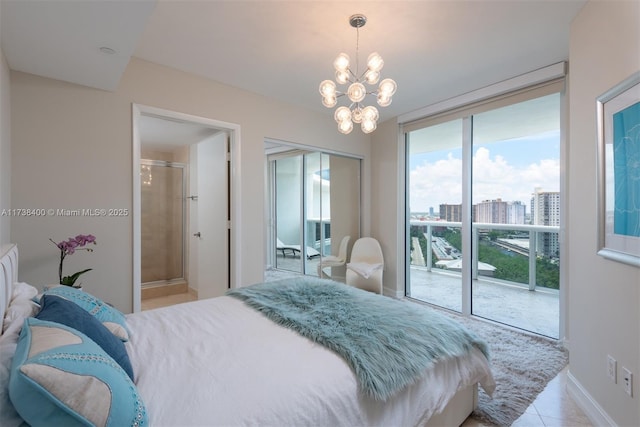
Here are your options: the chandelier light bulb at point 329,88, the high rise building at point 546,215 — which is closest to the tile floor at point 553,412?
the high rise building at point 546,215

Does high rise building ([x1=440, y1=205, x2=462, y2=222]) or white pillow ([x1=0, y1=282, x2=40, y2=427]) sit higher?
high rise building ([x1=440, y1=205, x2=462, y2=222])

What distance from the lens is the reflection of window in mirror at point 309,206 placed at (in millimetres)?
4641

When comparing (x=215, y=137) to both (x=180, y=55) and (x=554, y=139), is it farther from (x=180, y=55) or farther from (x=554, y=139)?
(x=554, y=139)

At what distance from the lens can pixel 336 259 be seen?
4609 mm

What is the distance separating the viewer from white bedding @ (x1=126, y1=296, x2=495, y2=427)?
101cm

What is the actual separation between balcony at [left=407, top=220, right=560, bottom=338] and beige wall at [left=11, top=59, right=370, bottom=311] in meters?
3.22

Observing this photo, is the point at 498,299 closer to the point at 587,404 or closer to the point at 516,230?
the point at 516,230

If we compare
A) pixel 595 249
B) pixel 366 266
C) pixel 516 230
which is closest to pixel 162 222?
pixel 366 266

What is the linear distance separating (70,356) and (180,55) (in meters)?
2.54

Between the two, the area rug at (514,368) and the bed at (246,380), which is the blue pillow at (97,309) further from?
the area rug at (514,368)

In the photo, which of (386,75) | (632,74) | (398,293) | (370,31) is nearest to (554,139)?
(632,74)

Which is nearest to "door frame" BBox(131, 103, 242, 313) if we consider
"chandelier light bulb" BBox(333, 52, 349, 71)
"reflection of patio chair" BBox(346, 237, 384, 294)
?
"reflection of patio chair" BBox(346, 237, 384, 294)

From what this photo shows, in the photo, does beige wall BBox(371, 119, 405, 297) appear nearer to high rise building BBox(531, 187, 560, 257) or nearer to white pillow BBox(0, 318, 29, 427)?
high rise building BBox(531, 187, 560, 257)

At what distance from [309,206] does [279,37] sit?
3.12m
